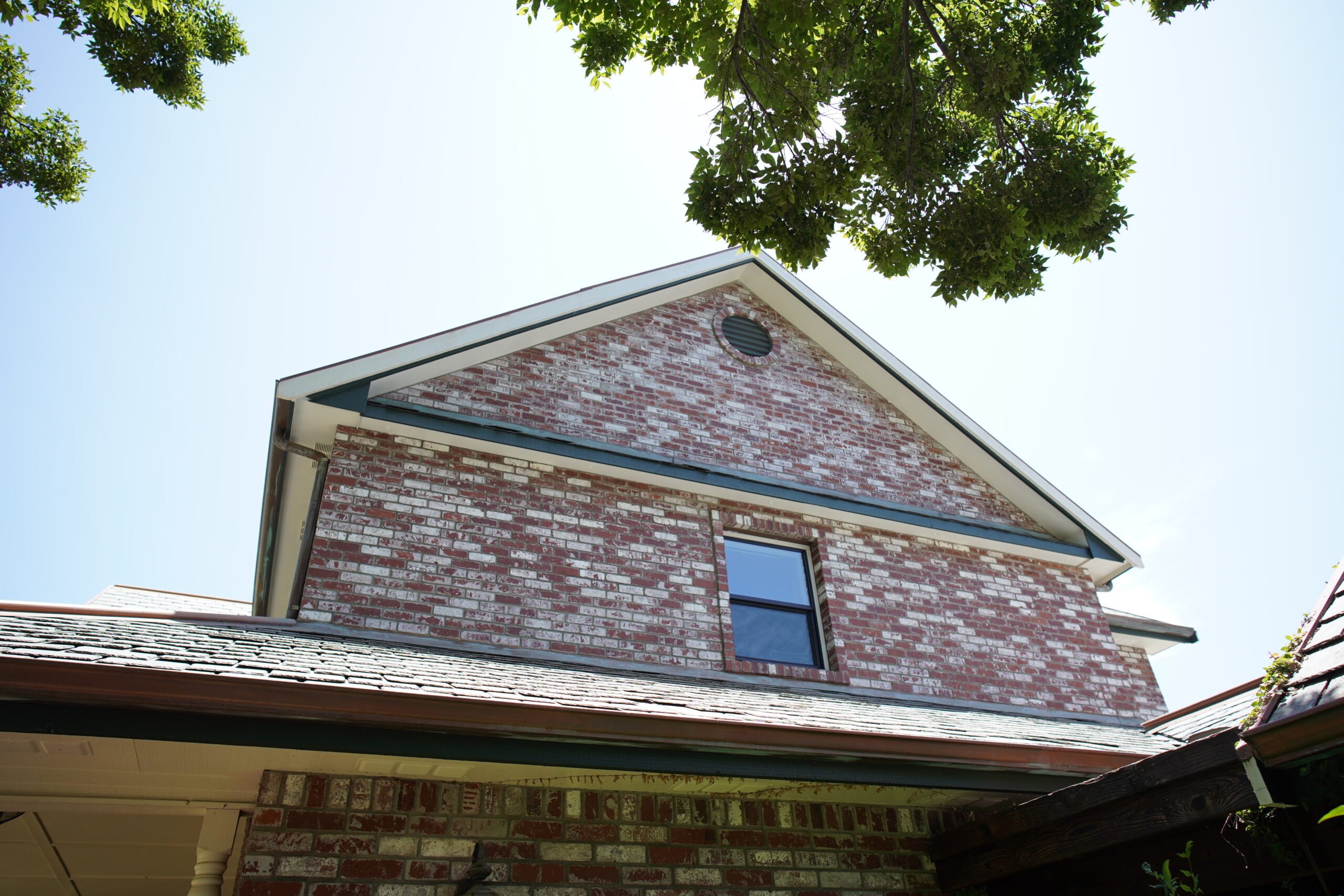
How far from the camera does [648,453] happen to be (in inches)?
307

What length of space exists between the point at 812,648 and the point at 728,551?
45.2 inches

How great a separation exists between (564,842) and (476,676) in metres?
1.04

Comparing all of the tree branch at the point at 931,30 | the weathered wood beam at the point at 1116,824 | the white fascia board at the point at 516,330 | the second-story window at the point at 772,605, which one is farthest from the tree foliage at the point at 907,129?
the weathered wood beam at the point at 1116,824

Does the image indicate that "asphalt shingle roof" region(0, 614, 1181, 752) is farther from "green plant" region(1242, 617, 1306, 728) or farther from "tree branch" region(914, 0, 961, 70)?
"tree branch" region(914, 0, 961, 70)

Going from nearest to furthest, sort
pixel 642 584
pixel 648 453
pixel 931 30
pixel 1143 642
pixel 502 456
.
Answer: pixel 931 30
pixel 642 584
pixel 502 456
pixel 648 453
pixel 1143 642

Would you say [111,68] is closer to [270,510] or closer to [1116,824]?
[270,510]

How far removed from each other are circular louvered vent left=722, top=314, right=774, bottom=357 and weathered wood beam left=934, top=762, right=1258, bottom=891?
5.63 meters

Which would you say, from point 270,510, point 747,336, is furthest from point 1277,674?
point 270,510

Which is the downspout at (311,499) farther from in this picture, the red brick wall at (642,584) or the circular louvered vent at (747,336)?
the circular louvered vent at (747,336)

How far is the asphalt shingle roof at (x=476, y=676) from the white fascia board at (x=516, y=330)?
2.15 m

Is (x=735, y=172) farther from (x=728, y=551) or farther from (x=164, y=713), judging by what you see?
(x=164, y=713)

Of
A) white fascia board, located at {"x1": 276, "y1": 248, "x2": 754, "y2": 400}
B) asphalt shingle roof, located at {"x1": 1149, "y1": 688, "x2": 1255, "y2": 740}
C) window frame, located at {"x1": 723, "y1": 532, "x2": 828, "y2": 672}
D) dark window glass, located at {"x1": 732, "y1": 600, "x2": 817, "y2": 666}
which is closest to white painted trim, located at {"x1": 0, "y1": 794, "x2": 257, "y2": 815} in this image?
white fascia board, located at {"x1": 276, "y1": 248, "x2": 754, "y2": 400}

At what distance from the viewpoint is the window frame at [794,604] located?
24.1 ft

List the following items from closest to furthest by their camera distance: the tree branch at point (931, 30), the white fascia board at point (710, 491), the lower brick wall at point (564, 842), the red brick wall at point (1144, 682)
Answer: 1. the lower brick wall at point (564, 842)
2. the tree branch at point (931, 30)
3. the white fascia board at point (710, 491)
4. the red brick wall at point (1144, 682)
